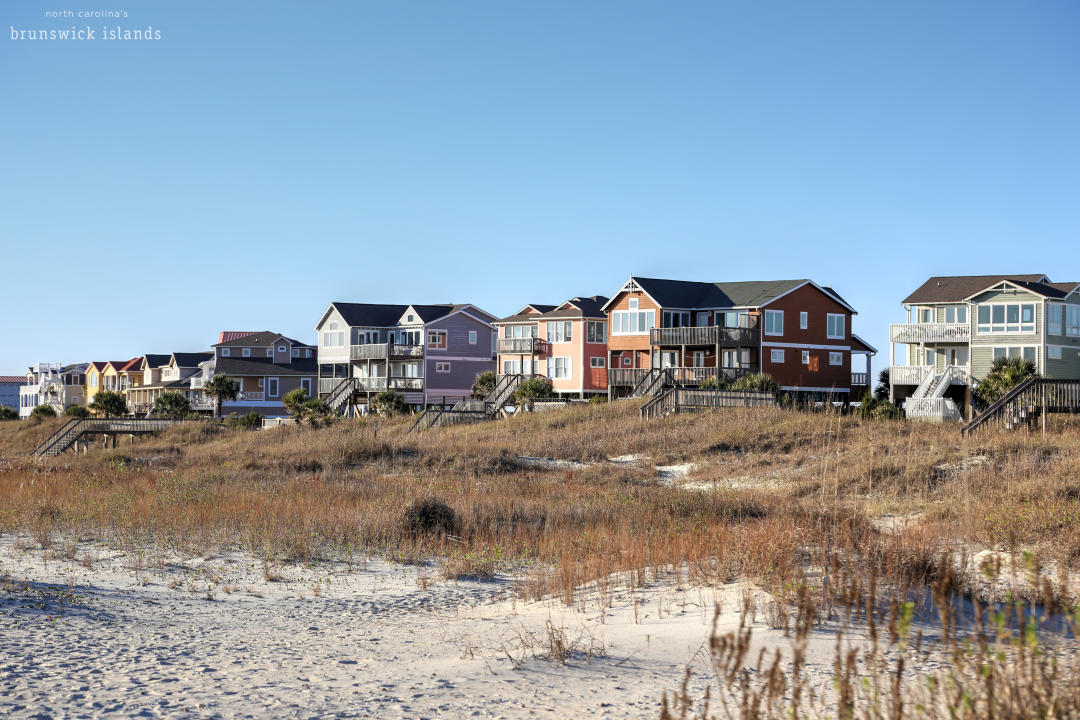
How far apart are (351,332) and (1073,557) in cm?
6892

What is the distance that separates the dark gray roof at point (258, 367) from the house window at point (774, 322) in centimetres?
4747

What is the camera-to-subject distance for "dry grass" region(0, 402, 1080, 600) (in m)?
10.8

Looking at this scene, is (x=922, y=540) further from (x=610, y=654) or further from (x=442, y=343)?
(x=442, y=343)

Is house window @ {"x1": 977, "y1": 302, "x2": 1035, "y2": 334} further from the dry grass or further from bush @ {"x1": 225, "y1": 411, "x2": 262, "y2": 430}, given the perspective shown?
bush @ {"x1": 225, "y1": 411, "x2": 262, "y2": 430}

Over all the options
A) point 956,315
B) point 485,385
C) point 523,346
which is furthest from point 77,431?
point 956,315

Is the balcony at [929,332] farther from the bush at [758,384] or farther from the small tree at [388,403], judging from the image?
the small tree at [388,403]

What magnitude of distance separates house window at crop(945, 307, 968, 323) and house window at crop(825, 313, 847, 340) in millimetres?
6121

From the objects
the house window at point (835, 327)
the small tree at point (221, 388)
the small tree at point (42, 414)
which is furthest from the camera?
the small tree at point (221, 388)

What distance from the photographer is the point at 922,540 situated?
1010 cm

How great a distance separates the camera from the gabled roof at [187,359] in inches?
3846

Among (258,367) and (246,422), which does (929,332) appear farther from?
(258,367)

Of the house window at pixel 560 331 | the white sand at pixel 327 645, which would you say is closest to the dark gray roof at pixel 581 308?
the house window at pixel 560 331

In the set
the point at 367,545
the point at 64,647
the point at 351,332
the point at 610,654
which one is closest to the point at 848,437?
the point at 367,545

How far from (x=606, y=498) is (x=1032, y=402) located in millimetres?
17827
